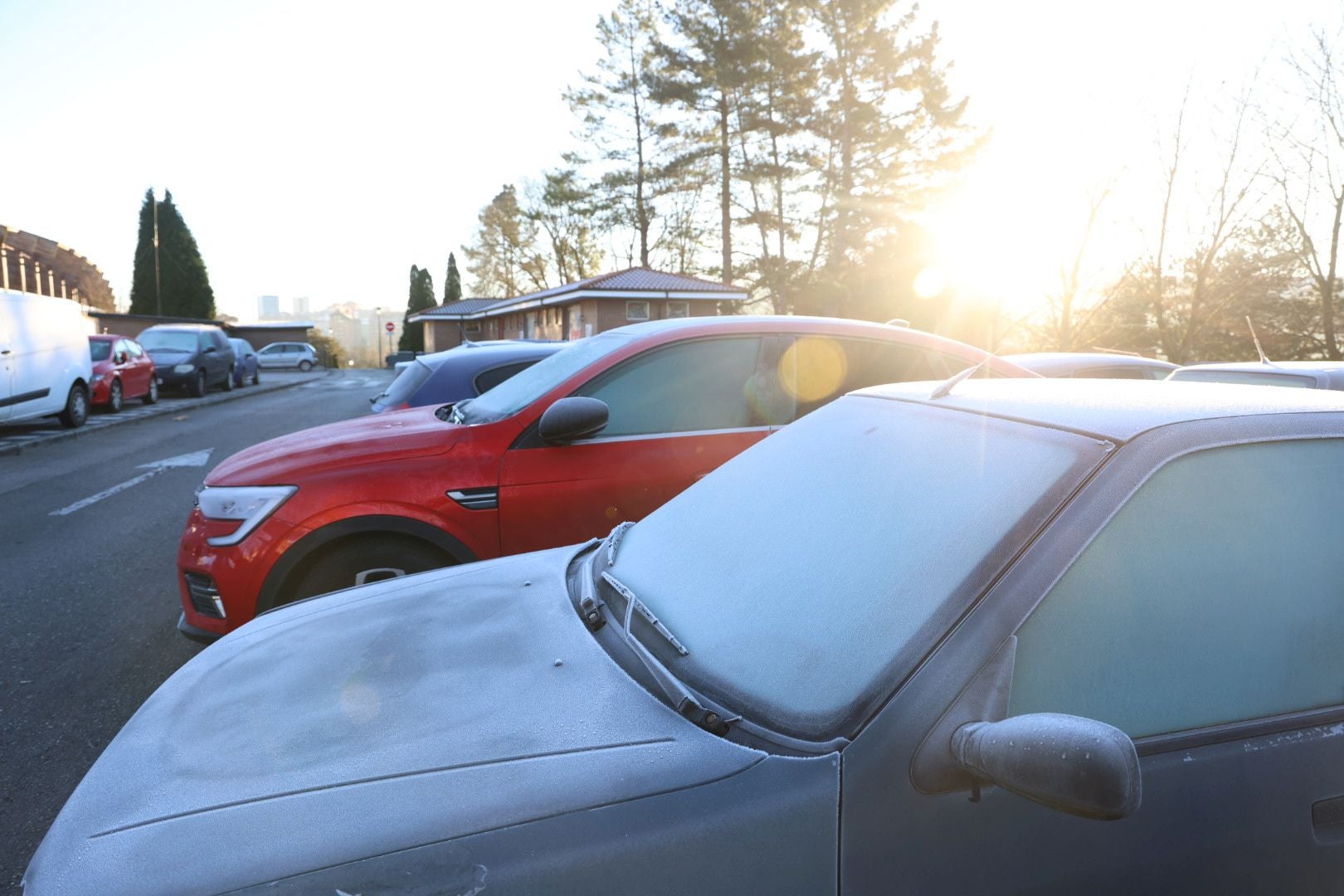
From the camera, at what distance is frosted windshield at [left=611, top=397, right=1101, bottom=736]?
1.58m

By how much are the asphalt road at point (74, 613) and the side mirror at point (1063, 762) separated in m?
2.94

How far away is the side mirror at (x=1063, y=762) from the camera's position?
123 centimetres

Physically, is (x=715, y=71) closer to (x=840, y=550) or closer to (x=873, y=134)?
(x=873, y=134)

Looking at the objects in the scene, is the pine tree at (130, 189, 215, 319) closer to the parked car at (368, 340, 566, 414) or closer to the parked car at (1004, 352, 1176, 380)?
the parked car at (368, 340, 566, 414)

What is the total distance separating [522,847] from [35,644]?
15.6 feet

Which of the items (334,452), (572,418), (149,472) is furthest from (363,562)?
(149,472)

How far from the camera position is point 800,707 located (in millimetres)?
1528

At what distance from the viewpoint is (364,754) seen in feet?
5.18

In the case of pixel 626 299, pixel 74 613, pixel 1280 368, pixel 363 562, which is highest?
pixel 626 299

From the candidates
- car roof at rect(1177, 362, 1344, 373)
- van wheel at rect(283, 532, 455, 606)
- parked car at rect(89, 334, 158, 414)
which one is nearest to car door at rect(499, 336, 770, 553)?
van wheel at rect(283, 532, 455, 606)

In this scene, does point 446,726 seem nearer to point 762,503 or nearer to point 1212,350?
point 762,503

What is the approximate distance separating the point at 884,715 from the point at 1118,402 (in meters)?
0.93

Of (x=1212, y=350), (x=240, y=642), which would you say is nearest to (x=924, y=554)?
(x=240, y=642)

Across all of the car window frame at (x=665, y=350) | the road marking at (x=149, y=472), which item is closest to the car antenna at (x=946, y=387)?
the car window frame at (x=665, y=350)
